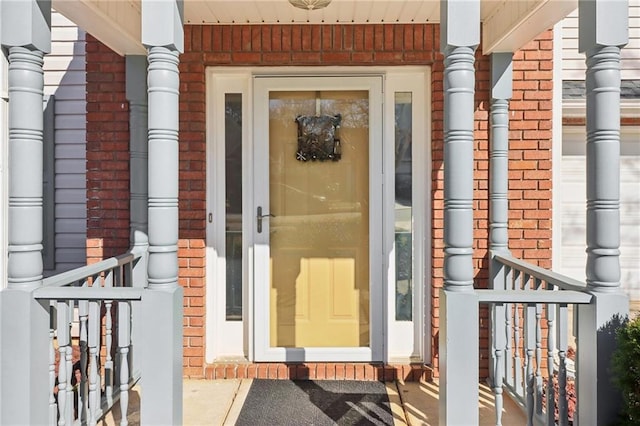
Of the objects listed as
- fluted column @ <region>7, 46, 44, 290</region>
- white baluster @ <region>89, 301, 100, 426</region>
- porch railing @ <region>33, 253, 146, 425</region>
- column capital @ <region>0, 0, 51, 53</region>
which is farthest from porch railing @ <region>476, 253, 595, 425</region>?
column capital @ <region>0, 0, 51, 53</region>

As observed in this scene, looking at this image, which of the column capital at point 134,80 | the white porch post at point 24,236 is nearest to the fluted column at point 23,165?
the white porch post at point 24,236

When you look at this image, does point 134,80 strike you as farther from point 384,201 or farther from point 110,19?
point 384,201

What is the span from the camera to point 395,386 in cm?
369

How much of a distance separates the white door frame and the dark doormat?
1.05 feet

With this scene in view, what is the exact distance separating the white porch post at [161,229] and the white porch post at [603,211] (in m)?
2.05

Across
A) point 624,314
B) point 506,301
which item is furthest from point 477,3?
point 624,314

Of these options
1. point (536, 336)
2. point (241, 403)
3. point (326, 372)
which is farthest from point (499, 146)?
point (241, 403)

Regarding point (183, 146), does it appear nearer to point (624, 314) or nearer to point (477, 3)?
point (477, 3)

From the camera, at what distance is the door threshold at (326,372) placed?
378 centimetres

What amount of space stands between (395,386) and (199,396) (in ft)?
4.65

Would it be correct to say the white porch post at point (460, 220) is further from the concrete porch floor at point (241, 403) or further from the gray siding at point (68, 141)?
the gray siding at point (68, 141)

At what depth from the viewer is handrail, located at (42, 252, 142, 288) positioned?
106 inches

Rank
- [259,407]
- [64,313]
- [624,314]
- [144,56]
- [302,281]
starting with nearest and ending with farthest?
[624,314] → [64,313] → [259,407] → [144,56] → [302,281]

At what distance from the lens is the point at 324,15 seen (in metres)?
3.51
